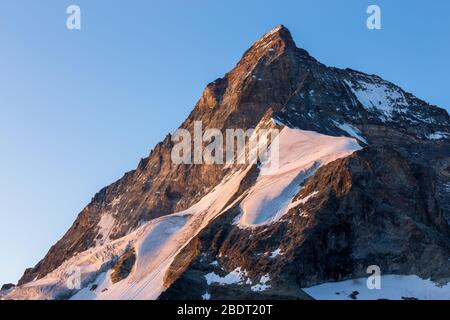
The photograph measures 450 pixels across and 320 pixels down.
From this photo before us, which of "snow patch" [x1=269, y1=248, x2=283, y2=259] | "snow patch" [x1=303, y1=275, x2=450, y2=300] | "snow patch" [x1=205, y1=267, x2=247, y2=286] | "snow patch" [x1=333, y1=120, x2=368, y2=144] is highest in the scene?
"snow patch" [x1=333, y1=120, x2=368, y2=144]

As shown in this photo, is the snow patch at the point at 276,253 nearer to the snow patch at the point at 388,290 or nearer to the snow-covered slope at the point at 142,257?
the snow patch at the point at 388,290

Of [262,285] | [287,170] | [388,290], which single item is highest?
[287,170]

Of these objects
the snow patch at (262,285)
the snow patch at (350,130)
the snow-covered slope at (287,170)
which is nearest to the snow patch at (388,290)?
the snow patch at (262,285)

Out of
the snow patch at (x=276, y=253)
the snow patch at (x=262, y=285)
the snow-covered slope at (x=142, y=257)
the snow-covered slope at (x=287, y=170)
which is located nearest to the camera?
the snow patch at (x=262, y=285)

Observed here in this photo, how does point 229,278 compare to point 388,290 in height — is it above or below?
above

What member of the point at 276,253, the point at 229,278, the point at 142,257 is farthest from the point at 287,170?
the point at 229,278

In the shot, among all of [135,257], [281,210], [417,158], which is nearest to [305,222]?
[281,210]

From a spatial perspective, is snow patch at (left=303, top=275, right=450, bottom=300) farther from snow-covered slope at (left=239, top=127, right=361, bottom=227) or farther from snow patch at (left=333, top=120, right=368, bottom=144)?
snow patch at (left=333, top=120, right=368, bottom=144)

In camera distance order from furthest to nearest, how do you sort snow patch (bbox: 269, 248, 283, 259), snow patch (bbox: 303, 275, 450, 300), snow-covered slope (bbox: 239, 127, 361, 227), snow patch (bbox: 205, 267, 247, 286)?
snow-covered slope (bbox: 239, 127, 361, 227) < snow patch (bbox: 269, 248, 283, 259) < snow patch (bbox: 205, 267, 247, 286) < snow patch (bbox: 303, 275, 450, 300)

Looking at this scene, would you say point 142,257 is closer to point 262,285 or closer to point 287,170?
point 287,170

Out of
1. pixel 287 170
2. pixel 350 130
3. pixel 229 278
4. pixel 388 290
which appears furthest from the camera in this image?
pixel 350 130

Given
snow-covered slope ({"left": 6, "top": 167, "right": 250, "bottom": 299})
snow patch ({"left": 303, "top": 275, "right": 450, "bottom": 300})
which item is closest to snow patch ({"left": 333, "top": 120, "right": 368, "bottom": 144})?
snow-covered slope ({"left": 6, "top": 167, "right": 250, "bottom": 299})

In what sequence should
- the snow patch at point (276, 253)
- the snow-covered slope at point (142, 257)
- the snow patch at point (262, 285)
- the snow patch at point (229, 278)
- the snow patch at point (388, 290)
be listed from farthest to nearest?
the snow-covered slope at point (142, 257) < the snow patch at point (276, 253) < the snow patch at point (229, 278) < the snow patch at point (262, 285) < the snow patch at point (388, 290)
